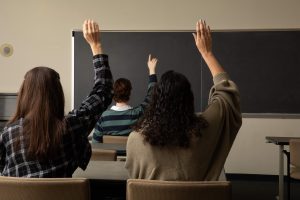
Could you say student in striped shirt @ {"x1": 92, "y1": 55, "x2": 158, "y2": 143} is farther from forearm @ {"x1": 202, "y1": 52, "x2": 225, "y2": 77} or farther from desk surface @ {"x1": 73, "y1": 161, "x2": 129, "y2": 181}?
forearm @ {"x1": 202, "y1": 52, "x2": 225, "y2": 77}

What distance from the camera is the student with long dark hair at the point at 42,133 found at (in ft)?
4.85

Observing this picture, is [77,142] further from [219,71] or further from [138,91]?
[138,91]

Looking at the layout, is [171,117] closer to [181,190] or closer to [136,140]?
[136,140]

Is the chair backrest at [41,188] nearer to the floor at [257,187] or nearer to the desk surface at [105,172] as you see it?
the desk surface at [105,172]

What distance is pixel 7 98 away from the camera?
5.41 m

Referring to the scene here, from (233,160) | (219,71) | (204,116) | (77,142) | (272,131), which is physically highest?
(219,71)

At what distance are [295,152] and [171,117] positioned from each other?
240 cm

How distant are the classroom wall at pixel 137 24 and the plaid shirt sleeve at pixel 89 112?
3523mm

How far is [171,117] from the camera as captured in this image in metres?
1.59

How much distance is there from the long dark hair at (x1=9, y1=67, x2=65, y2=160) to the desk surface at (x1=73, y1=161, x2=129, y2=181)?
0.39 m

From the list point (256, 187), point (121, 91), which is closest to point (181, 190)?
point (121, 91)

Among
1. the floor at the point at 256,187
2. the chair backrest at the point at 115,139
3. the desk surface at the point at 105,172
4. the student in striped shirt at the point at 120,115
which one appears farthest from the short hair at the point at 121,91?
the floor at the point at 256,187

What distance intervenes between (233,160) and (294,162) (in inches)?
62.2

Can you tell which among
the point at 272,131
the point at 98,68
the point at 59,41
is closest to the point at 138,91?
the point at 59,41
